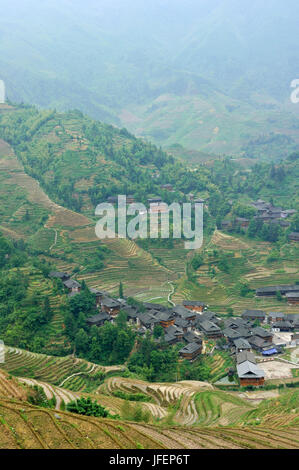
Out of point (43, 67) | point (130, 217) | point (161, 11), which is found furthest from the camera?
point (161, 11)

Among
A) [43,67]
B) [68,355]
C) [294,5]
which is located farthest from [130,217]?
[294,5]

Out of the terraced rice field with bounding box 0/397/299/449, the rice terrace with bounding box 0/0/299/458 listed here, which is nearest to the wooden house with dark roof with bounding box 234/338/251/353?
the rice terrace with bounding box 0/0/299/458

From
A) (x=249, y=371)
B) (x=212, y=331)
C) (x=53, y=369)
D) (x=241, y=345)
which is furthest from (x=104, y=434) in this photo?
(x=212, y=331)

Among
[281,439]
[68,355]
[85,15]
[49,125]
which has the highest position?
[85,15]

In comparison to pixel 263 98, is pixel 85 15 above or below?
above

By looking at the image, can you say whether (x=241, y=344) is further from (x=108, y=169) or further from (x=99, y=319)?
(x=108, y=169)
